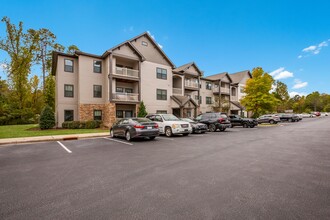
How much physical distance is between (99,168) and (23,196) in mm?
2032

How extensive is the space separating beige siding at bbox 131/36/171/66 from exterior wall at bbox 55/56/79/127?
26.7 ft

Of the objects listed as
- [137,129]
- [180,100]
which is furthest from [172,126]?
[180,100]

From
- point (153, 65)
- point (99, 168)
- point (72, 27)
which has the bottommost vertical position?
point (99, 168)

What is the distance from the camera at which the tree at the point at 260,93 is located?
1097 inches

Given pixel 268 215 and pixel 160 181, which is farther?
pixel 160 181

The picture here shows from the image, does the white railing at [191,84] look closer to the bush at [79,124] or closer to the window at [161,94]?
the window at [161,94]

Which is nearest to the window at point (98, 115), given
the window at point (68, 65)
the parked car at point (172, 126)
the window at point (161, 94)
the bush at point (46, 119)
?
the bush at point (46, 119)

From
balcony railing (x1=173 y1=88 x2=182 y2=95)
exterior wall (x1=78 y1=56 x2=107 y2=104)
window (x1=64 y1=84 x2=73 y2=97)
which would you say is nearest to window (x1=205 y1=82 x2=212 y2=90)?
balcony railing (x1=173 y1=88 x2=182 y2=95)

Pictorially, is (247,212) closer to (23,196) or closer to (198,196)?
(198,196)

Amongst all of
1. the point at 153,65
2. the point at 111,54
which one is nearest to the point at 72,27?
the point at 111,54

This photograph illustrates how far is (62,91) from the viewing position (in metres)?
19.6

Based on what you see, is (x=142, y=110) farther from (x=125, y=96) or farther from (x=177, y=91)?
(x=177, y=91)

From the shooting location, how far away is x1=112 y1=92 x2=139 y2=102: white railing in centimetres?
2020

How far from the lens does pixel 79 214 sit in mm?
2865
